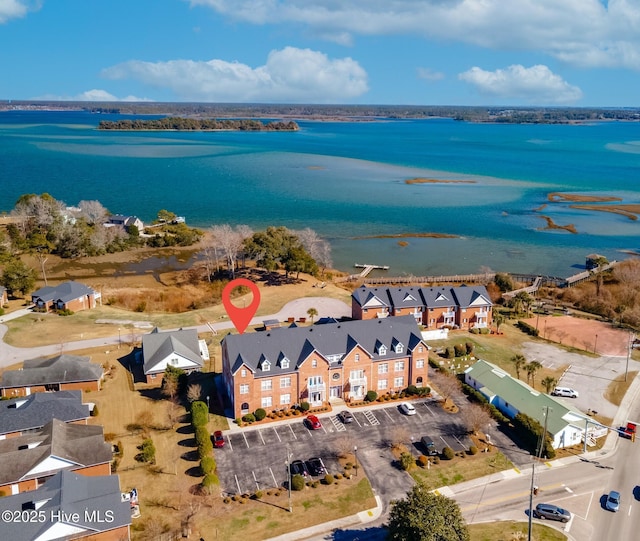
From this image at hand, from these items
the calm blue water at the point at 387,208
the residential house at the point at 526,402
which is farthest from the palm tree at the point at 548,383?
the calm blue water at the point at 387,208

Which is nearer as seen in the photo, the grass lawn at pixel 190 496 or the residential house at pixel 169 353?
the grass lawn at pixel 190 496

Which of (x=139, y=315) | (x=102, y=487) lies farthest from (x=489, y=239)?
(x=102, y=487)

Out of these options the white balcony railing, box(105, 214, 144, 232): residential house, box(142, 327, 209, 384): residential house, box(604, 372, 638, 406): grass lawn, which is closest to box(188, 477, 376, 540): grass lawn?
the white balcony railing

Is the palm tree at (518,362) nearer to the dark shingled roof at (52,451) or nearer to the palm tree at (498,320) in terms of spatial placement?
the palm tree at (498,320)

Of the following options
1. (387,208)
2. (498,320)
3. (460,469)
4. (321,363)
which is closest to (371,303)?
(498,320)

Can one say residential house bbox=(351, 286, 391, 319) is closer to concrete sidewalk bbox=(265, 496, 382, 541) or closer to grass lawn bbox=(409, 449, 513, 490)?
grass lawn bbox=(409, 449, 513, 490)

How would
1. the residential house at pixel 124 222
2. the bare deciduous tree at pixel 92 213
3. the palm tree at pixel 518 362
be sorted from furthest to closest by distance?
the bare deciduous tree at pixel 92 213, the residential house at pixel 124 222, the palm tree at pixel 518 362

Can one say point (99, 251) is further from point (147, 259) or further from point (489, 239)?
point (489, 239)
